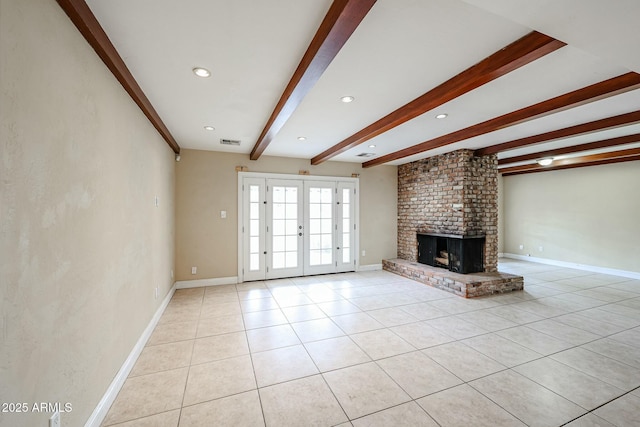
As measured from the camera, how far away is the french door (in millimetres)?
5145

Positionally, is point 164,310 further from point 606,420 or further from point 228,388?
point 606,420

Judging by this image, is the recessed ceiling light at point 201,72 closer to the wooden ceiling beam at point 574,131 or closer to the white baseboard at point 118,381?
the white baseboard at point 118,381

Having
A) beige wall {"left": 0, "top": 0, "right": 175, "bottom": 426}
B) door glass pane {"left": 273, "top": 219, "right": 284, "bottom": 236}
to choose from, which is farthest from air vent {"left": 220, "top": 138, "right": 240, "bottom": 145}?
beige wall {"left": 0, "top": 0, "right": 175, "bottom": 426}

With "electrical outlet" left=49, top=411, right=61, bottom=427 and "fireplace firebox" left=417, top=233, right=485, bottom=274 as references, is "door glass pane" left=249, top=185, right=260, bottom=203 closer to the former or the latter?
"fireplace firebox" left=417, top=233, right=485, bottom=274

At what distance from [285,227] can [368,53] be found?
154 inches

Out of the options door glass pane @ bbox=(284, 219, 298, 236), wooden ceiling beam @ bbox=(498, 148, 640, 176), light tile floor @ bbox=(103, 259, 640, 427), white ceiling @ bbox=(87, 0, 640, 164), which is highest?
white ceiling @ bbox=(87, 0, 640, 164)

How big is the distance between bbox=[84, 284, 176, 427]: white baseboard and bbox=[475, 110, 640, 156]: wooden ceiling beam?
5659 mm

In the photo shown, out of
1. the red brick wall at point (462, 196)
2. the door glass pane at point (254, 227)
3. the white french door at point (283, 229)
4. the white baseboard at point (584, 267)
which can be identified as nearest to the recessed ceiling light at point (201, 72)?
the white french door at point (283, 229)

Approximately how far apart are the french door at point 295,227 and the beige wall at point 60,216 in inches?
110

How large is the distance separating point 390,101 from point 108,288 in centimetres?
297

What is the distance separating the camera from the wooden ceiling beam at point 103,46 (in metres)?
1.38

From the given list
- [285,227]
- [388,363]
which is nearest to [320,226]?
[285,227]

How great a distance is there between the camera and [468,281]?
13.9 ft

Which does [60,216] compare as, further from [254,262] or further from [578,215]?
[578,215]
